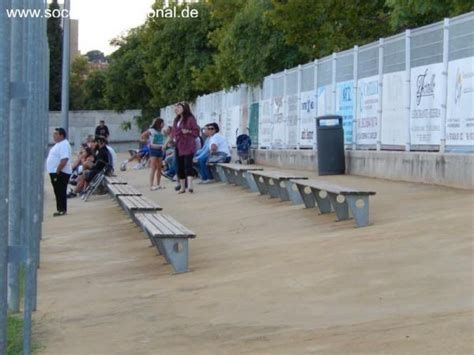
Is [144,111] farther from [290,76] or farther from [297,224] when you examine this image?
[297,224]

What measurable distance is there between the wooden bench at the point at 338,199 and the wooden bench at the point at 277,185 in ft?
2.08

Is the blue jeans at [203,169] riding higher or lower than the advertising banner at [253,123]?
lower

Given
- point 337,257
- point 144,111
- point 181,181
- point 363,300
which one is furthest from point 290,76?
point 144,111

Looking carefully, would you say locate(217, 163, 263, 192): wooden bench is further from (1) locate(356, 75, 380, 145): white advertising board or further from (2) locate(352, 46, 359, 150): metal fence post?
(1) locate(356, 75, 380, 145): white advertising board

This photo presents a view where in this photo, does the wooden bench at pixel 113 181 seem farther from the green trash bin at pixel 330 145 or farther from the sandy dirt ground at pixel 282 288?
the sandy dirt ground at pixel 282 288

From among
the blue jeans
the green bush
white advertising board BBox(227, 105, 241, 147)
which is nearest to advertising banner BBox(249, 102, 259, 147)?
white advertising board BBox(227, 105, 241, 147)

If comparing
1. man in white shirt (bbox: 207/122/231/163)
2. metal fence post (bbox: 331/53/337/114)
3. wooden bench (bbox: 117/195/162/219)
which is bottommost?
wooden bench (bbox: 117/195/162/219)

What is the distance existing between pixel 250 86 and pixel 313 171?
10141 millimetres

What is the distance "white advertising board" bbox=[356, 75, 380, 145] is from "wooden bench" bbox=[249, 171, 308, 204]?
255 cm

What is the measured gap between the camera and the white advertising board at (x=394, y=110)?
1844 centimetres

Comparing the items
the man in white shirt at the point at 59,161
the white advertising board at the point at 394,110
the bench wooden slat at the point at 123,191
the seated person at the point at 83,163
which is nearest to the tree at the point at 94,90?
the seated person at the point at 83,163

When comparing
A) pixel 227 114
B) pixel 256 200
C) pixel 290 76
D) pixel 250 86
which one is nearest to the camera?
pixel 256 200

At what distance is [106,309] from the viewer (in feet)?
29.6

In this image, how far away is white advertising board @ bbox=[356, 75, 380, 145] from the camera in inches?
793
